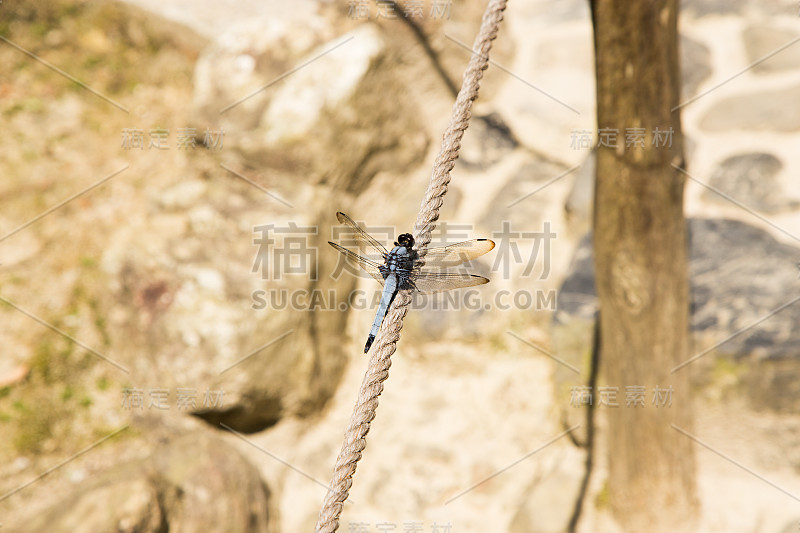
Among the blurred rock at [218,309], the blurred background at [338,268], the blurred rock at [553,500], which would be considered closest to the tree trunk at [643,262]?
the blurred background at [338,268]

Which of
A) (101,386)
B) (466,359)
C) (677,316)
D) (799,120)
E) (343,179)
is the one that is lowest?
(101,386)

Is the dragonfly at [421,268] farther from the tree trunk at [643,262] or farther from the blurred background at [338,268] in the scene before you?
the blurred background at [338,268]

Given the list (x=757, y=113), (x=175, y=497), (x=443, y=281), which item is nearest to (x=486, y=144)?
(x=757, y=113)

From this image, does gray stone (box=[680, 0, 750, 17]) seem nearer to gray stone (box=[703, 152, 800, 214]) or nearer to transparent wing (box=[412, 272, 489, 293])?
gray stone (box=[703, 152, 800, 214])

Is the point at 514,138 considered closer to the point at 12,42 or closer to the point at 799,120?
the point at 799,120

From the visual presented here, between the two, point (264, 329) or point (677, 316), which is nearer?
point (677, 316)

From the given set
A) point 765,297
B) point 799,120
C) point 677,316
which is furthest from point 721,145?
point 677,316
